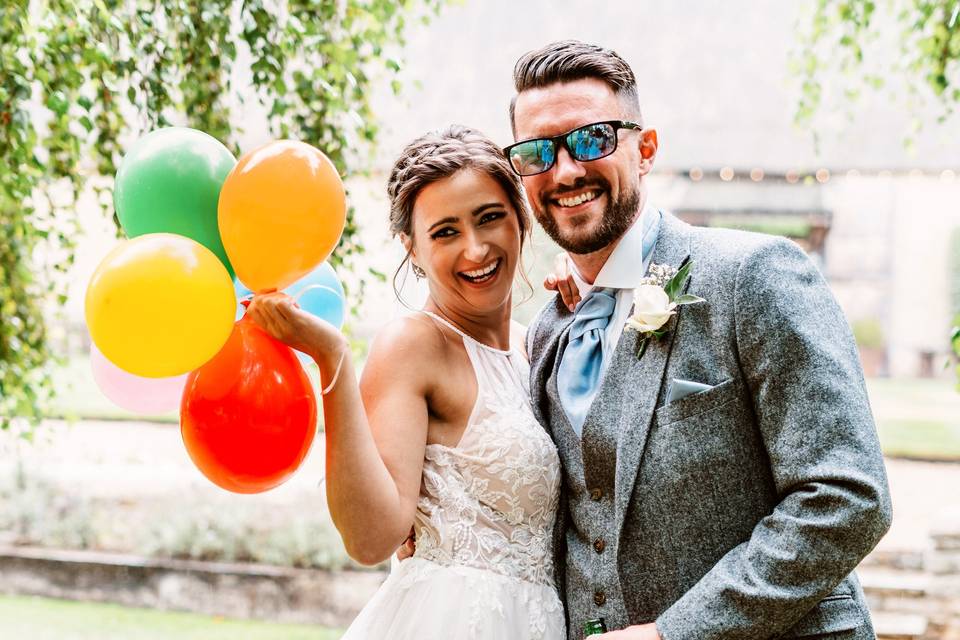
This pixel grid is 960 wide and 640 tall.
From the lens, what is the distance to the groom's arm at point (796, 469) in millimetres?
1685

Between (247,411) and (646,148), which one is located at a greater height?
(646,148)

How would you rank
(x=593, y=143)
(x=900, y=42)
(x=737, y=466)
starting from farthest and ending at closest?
(x=900, y=42) < (x=593, y=143) < (x=737, y=466)

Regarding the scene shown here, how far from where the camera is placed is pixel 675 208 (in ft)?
35.8

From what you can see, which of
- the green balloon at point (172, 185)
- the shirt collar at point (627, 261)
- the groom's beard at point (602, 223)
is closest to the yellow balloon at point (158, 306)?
the green balloon at point (172, 185)

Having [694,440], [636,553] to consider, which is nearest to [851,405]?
[694,440]

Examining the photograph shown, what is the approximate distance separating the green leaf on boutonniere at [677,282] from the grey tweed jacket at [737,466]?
0.02 m

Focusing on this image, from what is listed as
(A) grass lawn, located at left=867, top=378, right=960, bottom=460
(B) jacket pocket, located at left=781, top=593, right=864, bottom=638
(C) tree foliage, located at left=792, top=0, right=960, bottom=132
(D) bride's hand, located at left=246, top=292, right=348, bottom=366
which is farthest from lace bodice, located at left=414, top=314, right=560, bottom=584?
(A) grass lawn, located at left=867, top=378, right=960, bottom=460

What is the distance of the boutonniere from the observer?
188 centimetres

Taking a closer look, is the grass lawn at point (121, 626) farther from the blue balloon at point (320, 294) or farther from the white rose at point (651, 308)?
the white rose at point (651, 308)

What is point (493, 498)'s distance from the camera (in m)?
2.18

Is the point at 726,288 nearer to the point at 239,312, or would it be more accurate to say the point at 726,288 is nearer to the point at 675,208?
the point at 239,312

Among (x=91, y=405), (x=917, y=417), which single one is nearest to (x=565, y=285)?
(x=91, y=405)

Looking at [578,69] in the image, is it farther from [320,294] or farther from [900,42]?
[900,42]

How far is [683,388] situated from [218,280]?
0.94 meters
